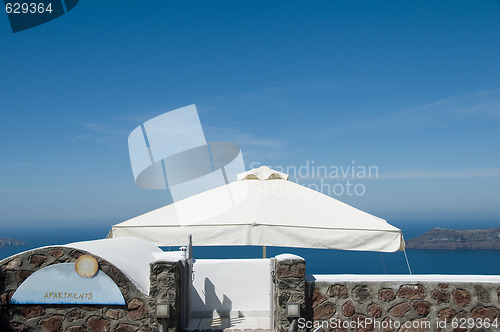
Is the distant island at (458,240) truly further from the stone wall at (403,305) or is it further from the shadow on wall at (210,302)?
the stone wall at (403,305)

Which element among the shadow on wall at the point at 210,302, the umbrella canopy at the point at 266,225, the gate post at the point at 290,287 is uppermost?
the umbrella canopy at the point at 266,225

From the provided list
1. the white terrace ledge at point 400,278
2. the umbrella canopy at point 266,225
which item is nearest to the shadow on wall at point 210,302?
the umbrella canopy at point 266,225

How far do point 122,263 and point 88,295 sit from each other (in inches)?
22.0

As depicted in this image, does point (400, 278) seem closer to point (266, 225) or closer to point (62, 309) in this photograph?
point (266, 225)

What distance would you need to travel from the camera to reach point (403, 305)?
555cm

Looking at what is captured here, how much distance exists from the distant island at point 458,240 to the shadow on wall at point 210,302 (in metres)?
67.9

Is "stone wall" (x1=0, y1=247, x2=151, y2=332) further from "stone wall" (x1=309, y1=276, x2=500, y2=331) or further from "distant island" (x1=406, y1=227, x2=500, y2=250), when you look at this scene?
"distant island" (x1=406, y1=227, x2=500, y2=250)

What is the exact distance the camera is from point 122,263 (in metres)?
5.56

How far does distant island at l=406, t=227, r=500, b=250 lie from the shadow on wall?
223 feet

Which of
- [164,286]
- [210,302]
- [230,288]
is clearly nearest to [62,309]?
[164,286]

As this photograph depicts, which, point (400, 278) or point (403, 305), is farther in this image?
point (400, 278)

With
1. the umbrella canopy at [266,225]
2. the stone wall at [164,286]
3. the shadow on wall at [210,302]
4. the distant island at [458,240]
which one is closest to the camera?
the stone wall at [164,286]

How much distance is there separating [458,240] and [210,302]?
73547 mm

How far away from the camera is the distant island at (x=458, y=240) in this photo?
230 feet
